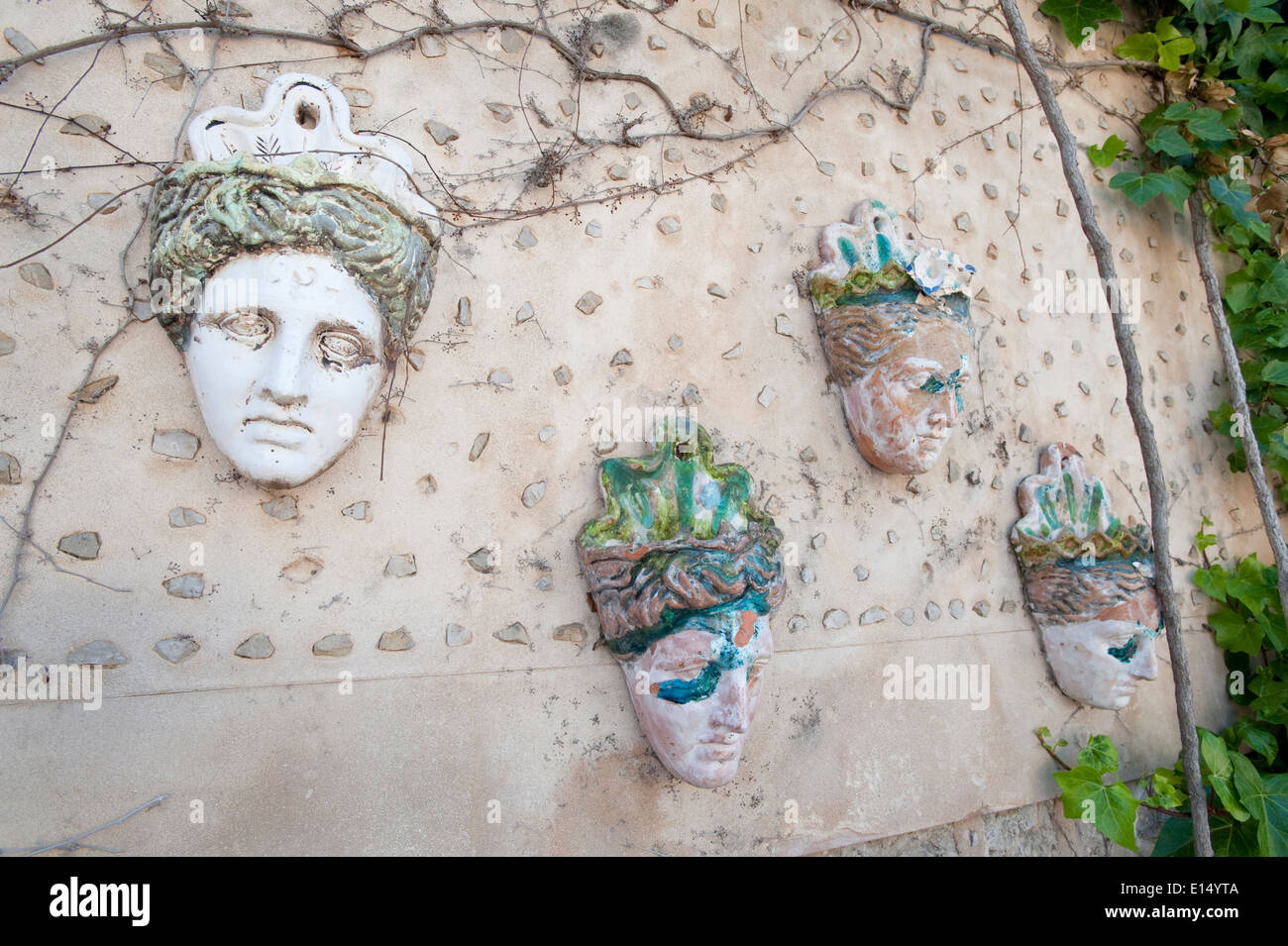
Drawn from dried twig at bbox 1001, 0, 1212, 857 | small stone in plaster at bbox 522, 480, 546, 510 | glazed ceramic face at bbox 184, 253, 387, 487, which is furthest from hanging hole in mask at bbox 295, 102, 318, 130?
dried twig at bbox 1001, 0, 1212, 857

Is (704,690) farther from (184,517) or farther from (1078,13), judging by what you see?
(1078,13)

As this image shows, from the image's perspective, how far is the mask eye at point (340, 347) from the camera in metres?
1.63

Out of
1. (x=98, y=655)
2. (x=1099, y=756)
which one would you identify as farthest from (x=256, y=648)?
(x=1099, y=756)

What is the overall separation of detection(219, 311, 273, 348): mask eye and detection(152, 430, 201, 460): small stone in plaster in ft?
0.81

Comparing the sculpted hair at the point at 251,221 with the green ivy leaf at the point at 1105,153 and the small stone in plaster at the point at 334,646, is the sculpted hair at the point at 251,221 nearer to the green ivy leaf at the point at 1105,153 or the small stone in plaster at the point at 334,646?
the small stone in plaster at the point at 334,646

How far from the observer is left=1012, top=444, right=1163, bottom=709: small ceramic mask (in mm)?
2598

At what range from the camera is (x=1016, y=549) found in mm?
2703

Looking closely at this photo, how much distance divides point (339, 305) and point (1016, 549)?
87.7 inches

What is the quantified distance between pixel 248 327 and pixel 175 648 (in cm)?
65

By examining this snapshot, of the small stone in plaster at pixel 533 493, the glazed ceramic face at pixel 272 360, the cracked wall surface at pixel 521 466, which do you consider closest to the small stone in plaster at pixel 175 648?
the cracked wall surface at pixel 521 466

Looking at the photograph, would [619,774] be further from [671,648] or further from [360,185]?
[360,185]

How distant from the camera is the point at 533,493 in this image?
6.36ft
